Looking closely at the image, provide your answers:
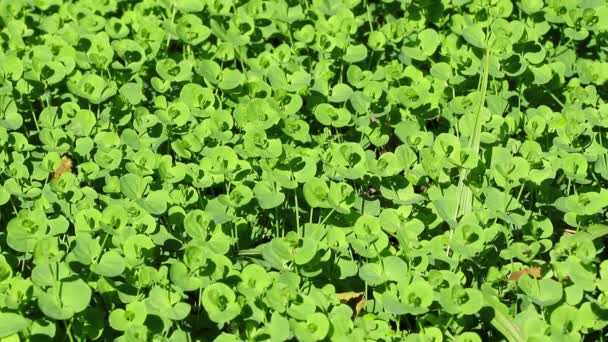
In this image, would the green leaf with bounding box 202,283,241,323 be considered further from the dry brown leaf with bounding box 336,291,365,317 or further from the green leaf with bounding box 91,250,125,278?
the dry brown leaf with bounding box 336,291,365,317

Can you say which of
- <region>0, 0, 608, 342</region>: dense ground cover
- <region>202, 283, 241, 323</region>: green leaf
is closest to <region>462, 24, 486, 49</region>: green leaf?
<region>0, 0, 608, 342</region>: dense ground cover

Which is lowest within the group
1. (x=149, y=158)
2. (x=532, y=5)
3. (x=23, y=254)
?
(x=23, y=254)

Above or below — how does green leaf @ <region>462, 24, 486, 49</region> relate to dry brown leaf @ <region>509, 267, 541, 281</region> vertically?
above

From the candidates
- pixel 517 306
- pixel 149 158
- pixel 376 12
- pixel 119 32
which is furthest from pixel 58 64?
pixel 517 306

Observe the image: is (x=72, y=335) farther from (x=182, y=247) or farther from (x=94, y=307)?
(x=182, y=247)

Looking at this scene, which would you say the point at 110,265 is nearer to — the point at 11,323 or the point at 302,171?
the point at 11,323

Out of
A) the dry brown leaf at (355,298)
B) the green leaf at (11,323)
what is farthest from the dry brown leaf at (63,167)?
the dry brown leaf at (355,298)
